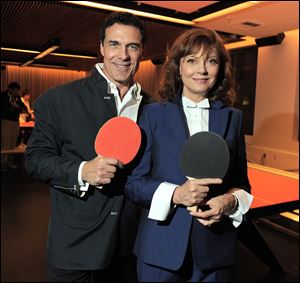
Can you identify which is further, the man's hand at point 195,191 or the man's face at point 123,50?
the man's face at point 123,50

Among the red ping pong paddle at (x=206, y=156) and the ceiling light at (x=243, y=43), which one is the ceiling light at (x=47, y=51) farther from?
the ceiling light at (x=243, y=43)

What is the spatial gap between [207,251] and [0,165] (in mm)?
689

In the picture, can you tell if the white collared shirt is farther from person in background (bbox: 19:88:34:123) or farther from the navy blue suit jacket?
person in background (bbox: 19:88:34:123)

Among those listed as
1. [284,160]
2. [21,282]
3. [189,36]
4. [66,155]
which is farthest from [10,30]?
[21,282]

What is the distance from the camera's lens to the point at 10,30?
0.85 m

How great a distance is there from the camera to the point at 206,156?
0.55 m

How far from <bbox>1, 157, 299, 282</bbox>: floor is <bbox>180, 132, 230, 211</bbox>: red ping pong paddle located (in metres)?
1.45

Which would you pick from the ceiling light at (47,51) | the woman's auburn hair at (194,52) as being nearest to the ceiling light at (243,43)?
the woman's auburn hair at (194,52)

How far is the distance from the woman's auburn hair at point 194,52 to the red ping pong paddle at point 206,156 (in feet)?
0.67

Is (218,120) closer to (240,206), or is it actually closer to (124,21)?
(240,206)

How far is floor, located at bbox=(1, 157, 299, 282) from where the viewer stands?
214 centimetres

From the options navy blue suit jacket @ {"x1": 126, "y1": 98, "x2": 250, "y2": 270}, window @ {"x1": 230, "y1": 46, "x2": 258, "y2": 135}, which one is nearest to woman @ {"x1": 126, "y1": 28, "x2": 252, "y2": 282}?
navy blue suit jacket @ {"x1": 126, "y1": 98, "x2": 250, "y2": 270}

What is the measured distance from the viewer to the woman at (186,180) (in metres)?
Result: 0.66

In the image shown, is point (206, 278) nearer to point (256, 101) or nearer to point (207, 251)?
point (207, 251)
